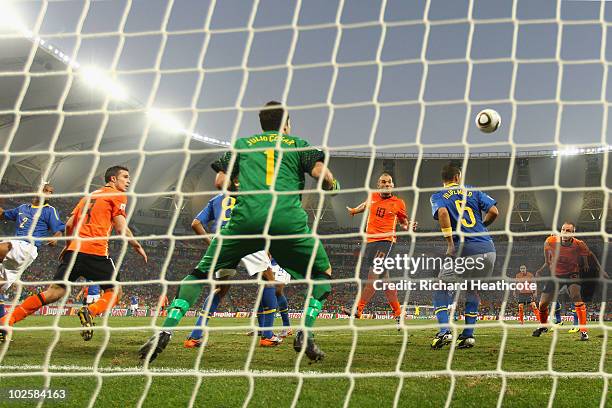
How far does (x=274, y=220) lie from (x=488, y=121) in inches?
89.9

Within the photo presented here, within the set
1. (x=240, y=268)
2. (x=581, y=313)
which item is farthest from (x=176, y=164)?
(x=581, y=313)

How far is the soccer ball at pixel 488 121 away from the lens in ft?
15.4

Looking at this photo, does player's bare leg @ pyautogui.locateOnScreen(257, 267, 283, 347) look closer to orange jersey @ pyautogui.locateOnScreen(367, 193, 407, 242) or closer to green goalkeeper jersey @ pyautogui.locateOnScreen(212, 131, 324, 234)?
green goalkeeper jersey @ pyautogui.locateOnScreen(212, 131, 324, 234)

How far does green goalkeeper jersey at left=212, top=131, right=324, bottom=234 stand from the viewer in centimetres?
367

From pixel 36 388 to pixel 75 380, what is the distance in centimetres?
27

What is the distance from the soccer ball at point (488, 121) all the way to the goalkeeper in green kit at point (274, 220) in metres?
1.68

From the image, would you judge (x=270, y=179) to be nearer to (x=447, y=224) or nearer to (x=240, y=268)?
(x=447, y=224)

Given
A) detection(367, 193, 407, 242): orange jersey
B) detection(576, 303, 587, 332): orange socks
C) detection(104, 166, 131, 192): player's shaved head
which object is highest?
detection(104, 166, 131, 192): player's shaved head

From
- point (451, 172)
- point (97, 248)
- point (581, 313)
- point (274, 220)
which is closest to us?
point (274, 220)

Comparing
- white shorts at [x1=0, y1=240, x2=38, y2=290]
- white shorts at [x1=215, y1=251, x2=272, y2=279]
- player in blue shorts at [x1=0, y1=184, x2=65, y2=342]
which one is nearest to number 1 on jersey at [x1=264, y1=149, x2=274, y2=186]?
white shorts at [x1=215, y1=251, x2=272, y2=279]

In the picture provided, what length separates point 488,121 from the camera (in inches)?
185

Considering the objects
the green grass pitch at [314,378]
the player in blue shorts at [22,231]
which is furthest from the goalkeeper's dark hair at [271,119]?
the player in blue shorts at [22,231]

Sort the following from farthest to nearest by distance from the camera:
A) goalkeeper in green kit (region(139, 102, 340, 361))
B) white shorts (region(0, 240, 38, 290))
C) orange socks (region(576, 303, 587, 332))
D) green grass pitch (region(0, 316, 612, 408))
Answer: orange socks (region(576, 303, 587, 332)) → white shorts (region(0, 240, 38, 290)) → goalkeeper in green kit (region(139, 102, 340, 361)) → green grass pitch (region(0, 316, 612, 408))

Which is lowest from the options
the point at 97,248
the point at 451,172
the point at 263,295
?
the point at 263,295
